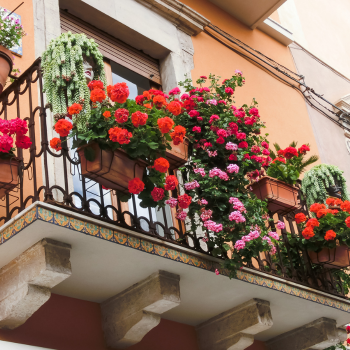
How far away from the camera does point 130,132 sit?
4484mm

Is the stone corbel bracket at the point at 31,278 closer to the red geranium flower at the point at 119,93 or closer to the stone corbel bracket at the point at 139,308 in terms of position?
the stone corbel bracket at the point at 139,308

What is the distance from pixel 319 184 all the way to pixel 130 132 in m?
3.09

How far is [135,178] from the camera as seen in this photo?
4.46m

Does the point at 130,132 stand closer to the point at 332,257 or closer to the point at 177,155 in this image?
the point at 177,155

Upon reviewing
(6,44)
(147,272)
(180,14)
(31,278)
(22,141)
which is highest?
(180,14)

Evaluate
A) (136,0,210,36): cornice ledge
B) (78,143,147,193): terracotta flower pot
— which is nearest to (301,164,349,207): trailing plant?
(136,0,210,36): cornice ledge

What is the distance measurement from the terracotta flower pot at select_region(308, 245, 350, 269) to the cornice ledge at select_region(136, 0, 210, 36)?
337 cm

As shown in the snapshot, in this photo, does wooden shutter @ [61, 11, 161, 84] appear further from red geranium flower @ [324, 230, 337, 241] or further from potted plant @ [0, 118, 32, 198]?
red geranium flower @ [324, 230, 337, 241]

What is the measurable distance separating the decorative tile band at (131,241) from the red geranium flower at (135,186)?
32 cm

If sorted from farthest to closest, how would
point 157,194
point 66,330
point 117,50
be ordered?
point 117,50 → point 66,330 → point 157,194

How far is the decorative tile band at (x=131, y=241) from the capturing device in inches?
156

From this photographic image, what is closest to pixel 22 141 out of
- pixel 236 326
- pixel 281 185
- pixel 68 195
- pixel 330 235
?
pixel 68 195

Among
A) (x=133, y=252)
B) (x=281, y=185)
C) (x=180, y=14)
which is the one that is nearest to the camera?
(x=133, y=252)

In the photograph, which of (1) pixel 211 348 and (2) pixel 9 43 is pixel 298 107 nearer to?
(1) pixel 211 348
